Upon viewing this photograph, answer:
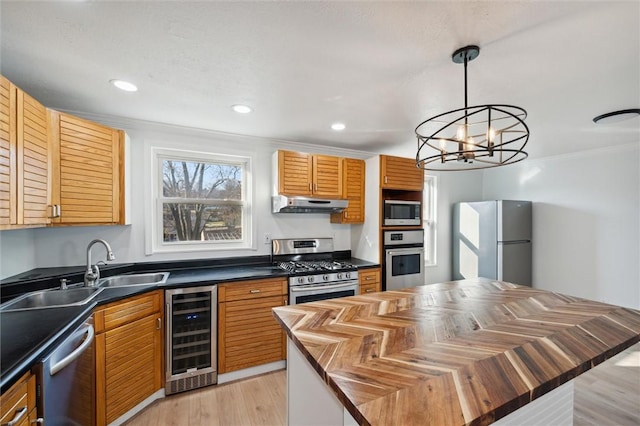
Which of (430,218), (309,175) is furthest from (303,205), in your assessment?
(430,218)

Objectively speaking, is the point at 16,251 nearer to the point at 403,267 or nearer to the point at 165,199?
the point at 165,199

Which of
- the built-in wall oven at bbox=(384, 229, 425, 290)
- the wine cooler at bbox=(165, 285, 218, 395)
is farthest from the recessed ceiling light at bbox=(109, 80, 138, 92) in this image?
the built-in wall oven at bbox=(384, 229, 425, 290)

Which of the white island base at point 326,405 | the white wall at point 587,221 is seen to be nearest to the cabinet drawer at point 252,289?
the white island base at point 326,405

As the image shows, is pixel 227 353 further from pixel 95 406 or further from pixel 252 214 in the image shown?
pixel 252 214

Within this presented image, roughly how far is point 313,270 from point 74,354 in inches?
72.3

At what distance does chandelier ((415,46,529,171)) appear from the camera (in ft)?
4.31

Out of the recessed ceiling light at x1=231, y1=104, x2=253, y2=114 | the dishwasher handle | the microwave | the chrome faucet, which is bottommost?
the dishwasher handle

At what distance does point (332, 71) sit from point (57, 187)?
6.92ft

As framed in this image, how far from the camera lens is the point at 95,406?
175 centimetres

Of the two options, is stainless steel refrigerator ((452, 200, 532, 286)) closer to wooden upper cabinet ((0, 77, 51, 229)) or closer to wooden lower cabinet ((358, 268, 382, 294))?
wooden lower cabinet ((358, 268, 382, 294))

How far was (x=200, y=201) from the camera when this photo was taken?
299cm

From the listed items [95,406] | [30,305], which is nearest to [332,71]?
[30,305]

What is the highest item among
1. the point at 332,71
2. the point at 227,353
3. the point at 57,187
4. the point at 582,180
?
the point at 332,71

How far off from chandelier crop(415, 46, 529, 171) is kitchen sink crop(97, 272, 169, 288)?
242 cm
